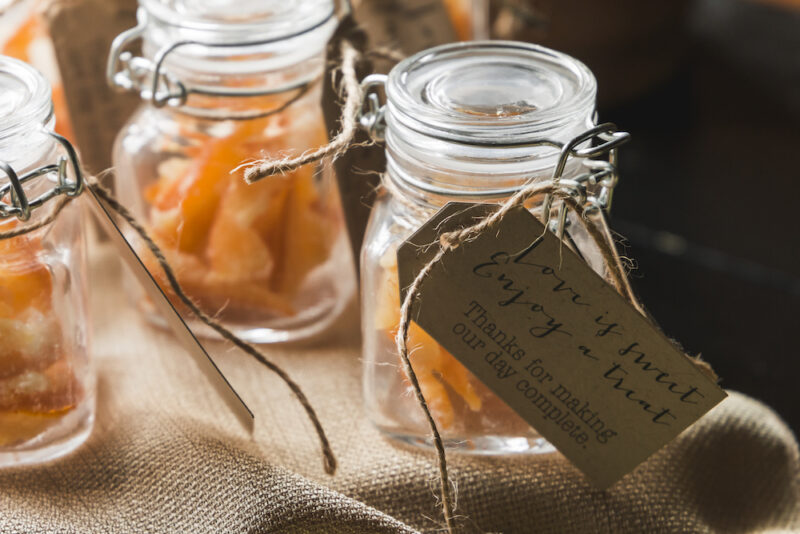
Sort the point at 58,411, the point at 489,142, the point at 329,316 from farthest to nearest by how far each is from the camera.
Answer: the point at 329,316 < the point at 58,411 < the point at 489,142

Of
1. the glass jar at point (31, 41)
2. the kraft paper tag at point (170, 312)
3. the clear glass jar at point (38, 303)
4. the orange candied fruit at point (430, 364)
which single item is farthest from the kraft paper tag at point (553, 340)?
the glass jar at point (31, 41)

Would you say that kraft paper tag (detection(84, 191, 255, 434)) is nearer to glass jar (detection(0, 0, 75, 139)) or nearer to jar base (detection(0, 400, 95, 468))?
jar base (detection(0, 400, 95, 468))

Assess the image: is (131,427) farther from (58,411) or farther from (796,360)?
(796,360)

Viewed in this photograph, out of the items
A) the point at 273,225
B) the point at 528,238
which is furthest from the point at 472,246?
the point at 273,225

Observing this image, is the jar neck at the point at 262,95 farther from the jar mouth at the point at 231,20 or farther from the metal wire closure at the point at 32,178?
the metal wire closure at the point at 32,178

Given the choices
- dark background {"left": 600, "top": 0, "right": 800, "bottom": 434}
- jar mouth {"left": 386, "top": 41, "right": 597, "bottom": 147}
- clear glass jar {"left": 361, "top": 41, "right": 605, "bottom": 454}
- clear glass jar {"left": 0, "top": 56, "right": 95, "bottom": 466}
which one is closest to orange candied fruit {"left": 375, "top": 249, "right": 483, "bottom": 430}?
clear glass jar {"left": 361, "top": 41, "right": 605, "bottom": 454}

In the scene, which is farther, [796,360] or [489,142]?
[796,360]

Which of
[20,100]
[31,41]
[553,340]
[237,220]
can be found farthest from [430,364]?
[31,41]
